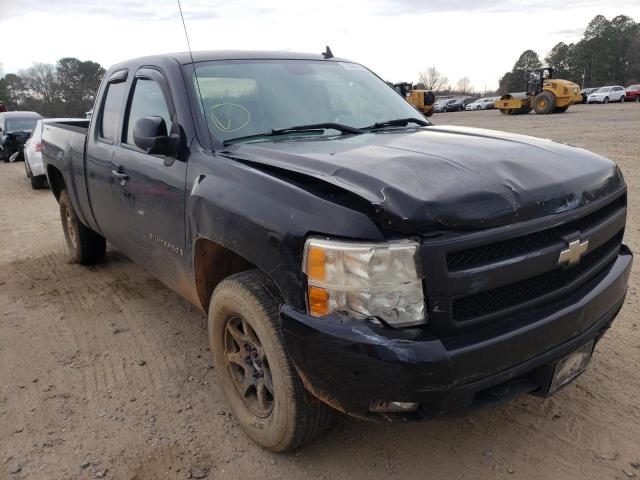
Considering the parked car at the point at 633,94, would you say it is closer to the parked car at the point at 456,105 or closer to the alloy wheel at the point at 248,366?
the parked car at the point at 456,105

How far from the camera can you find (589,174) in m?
2.37

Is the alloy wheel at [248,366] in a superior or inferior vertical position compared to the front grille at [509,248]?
inferior

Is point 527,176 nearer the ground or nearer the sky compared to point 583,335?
nearer the sky

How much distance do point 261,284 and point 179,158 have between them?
0.96 metres

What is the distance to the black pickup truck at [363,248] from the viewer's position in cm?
186

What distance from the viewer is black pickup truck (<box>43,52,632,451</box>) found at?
186 cm

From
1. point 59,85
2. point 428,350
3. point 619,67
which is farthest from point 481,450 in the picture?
point 619,67

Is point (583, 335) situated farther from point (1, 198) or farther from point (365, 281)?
point (1, 198)

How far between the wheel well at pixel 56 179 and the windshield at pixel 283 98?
2987mm

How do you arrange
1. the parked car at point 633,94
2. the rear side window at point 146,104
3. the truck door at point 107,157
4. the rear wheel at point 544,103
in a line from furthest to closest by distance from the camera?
the parked car at point 633,94 → the rear wheel at point 544,103 → the truck door at point 107,157 → the rear side window at point 146,104

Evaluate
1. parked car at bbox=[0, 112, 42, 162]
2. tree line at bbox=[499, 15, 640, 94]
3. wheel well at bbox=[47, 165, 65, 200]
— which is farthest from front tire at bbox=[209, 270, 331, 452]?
tree line at bbox=[499, 15, 640, 94]

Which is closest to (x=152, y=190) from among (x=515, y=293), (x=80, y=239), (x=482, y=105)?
(x=515, y=293)

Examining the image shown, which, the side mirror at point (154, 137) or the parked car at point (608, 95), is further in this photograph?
the parked car at point (608, 95)

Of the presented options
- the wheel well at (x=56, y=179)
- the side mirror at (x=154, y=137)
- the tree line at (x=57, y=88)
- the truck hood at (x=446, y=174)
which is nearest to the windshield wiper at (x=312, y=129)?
the truck hood at (x=446, y=174)
